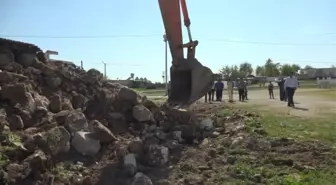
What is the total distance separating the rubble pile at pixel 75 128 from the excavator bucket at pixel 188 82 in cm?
68

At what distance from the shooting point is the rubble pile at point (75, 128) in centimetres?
638

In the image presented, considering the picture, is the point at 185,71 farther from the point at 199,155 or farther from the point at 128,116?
the point at 199,155

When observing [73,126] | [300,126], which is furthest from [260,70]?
[73,126]

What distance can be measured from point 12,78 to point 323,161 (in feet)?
19.6

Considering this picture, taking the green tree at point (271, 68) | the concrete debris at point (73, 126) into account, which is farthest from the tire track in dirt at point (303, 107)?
the green tree at point (271, 68)

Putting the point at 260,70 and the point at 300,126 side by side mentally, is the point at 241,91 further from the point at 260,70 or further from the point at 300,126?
the point at 260,70

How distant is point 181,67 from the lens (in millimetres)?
11141

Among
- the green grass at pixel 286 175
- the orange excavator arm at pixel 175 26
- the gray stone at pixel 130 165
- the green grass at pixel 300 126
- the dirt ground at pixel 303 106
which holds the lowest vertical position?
the green grass at pixel 286 175

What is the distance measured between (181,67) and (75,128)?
4.17 metres

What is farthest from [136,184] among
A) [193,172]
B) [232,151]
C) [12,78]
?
[12,78]

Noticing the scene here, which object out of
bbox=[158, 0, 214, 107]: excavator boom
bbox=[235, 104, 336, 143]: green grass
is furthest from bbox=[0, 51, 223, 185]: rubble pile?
bbox=[235, 104, 336, 143]: green grass

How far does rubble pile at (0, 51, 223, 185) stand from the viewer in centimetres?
638

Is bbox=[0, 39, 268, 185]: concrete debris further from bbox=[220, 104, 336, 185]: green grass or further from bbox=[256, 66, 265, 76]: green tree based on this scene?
bbox=[256, 66, 265, 76]: green tree

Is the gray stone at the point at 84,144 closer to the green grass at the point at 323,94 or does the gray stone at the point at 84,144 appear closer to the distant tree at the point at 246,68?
the green grass at the point at 323,94
